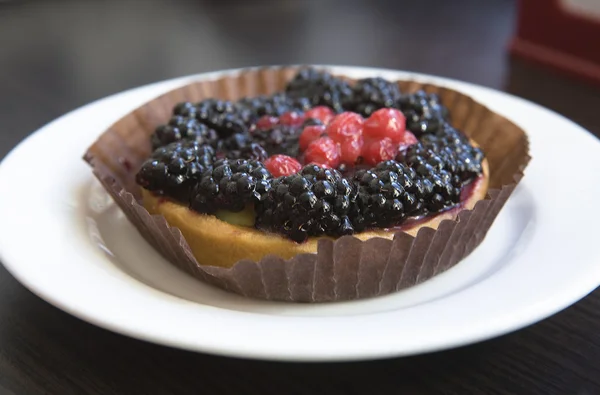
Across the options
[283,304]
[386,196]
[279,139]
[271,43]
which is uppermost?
[386,196]

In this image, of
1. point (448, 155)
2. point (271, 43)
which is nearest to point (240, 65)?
point (271, 43)

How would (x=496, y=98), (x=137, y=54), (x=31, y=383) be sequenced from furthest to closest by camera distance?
(x=137, y=54) < (x=496, y=98) < (x=31, y=383)

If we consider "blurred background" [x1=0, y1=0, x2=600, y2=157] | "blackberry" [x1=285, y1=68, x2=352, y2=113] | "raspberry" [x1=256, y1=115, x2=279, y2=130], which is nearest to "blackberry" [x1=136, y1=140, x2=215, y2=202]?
"raspberry" [x1=256, y1=115, x2=279, y2=130]

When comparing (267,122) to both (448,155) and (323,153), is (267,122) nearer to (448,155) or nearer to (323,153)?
(323,153)

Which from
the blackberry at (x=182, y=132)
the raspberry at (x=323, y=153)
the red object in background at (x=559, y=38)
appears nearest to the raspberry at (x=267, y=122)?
the blackberry at (x=182, y=132)

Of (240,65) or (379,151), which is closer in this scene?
(379,151)

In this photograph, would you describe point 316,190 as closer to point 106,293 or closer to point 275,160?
point 275,160

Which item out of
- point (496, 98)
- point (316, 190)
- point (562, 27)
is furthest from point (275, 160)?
point (562, 27)

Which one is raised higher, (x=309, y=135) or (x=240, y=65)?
(x=309, y=135)
